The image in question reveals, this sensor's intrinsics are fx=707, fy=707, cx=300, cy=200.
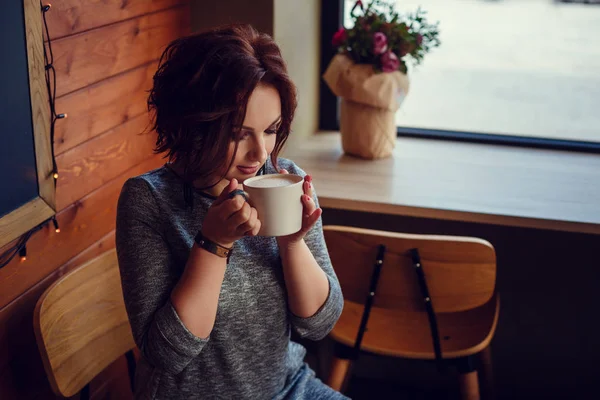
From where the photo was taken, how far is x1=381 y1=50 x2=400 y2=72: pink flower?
201cm

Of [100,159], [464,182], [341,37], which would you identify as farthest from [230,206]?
[341,37]

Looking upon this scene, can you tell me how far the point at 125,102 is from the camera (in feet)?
5.74

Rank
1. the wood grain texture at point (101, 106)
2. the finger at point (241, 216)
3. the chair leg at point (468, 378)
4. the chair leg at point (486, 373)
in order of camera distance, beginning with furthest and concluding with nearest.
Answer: the chair leg at point (486, 373)
the chair leg at point (468, 378)
the wood grain texture at point (101, 106)
the finger at point (241, 216)

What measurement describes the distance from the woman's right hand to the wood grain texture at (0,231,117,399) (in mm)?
548

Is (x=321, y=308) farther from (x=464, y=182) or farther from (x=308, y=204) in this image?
(x=464, y=182)

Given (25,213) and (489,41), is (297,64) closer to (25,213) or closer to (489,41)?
(489,41)

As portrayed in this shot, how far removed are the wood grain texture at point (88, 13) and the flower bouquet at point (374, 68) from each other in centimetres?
58

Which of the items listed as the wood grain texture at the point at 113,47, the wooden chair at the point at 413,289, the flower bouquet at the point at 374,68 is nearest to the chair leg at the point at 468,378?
the wooden chair at the point at 413,289

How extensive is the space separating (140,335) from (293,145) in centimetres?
116

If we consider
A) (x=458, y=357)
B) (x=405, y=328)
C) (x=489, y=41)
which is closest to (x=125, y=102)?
(x=405, y=328)

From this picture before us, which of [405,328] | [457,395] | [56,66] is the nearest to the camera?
[56,66]

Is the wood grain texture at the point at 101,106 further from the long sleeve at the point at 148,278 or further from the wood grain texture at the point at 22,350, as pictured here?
the long sleeve at the point at 148,278

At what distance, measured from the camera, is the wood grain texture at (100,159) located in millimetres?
1521

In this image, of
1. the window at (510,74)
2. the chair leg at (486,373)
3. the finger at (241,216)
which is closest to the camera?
the finger at (241,216)
